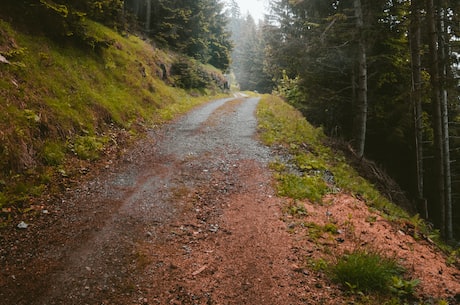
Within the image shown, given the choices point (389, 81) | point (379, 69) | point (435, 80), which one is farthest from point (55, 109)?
point (389, 81)

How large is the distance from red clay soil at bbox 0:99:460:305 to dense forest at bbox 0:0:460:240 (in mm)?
4544

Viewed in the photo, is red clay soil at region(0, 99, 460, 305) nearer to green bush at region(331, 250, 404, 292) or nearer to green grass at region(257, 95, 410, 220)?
green bush at region(331, 250, 404, 292)

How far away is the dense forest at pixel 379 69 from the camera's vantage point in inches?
364

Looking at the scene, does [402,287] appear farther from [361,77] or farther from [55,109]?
[361,77]

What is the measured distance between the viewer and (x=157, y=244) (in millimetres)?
5035

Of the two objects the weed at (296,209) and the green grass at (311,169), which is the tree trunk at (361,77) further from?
the weed at (296,209)

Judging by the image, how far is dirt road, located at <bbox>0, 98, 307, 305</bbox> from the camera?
398 cm

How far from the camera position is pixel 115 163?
8.46m

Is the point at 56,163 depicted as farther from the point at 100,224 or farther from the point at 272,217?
the point at 272,217

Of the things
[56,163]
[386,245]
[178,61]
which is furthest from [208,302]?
[178,61]

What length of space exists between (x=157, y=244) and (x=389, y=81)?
42.3ft

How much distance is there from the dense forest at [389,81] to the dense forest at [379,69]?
0.04m

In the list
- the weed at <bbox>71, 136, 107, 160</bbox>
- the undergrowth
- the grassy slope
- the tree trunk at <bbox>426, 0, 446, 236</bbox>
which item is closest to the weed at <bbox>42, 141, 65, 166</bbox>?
the grassy slope

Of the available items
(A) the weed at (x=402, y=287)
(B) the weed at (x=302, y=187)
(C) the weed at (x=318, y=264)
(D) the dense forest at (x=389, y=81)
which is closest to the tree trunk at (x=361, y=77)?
(D) the dense forest at (x=389, y=81)
